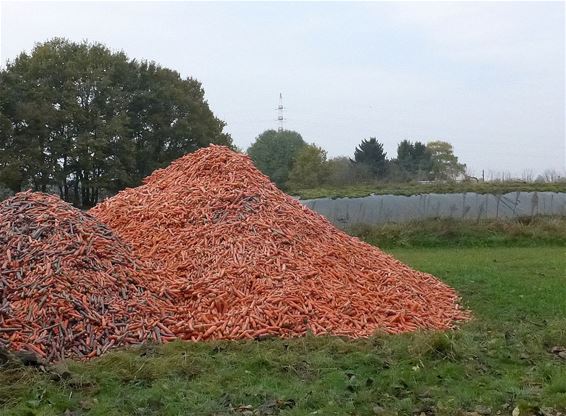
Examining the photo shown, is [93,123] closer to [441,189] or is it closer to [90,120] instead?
[90,120]

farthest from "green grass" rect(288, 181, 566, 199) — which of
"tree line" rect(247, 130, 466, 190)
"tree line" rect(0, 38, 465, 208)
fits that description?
"tree line" rect(247, 130, 466, 190)

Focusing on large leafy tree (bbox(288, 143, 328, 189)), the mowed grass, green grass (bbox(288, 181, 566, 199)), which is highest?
large leafy tree (bbox(288, 143, 328, 189))

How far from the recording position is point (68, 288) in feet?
22.0

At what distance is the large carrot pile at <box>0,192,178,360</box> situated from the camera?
244 inches

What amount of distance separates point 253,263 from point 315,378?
2704 millimetres

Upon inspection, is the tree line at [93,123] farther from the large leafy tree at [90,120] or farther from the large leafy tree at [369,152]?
the large leafy tree at [369,152]

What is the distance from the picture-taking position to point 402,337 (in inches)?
261

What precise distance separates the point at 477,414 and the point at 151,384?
2.34 metres

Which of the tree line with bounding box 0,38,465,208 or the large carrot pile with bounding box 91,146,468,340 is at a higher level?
the tree line with bounding box 0,38,465,208

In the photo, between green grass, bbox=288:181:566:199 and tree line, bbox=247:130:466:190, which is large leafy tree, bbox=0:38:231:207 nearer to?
tree line, bbox=247:130:466:190

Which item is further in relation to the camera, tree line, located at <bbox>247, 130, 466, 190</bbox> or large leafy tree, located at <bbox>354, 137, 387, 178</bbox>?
large leafy tree, located at <bbox>354, 137, 387, 178</bbox>

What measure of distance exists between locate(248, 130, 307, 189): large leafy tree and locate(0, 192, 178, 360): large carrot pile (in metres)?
44.0

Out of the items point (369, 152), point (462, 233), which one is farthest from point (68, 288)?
point (369, 152)

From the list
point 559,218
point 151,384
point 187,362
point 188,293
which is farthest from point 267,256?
point 559,218
